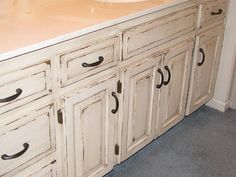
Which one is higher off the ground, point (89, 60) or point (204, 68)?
point (89, 60)

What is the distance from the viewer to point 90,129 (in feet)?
5.08

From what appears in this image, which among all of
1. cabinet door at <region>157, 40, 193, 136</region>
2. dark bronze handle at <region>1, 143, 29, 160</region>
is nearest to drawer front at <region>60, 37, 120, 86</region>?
dark bronze handle at <region>1, 143, 29, 160</region>

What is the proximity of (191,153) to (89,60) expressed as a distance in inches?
38.6

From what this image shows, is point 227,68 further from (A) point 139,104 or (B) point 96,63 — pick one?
(B) point 96,63

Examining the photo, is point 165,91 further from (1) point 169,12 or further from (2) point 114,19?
(2) point 114,19

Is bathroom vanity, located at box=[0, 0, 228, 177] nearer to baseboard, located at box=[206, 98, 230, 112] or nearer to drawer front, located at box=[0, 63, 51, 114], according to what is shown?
drawer front, located at box=[0, 63, 51, 114]

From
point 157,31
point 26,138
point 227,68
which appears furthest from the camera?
point 227,68

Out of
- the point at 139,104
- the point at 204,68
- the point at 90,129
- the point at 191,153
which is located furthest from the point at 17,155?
the point at 204,68

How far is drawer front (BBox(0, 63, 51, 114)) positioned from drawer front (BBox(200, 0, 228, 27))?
1.06m

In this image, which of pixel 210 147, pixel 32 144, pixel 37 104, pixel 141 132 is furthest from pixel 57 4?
pixel 210 147

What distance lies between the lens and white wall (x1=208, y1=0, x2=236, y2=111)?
7.29 feet

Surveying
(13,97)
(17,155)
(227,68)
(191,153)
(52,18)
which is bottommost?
(191,153)

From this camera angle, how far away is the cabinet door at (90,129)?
144 cm

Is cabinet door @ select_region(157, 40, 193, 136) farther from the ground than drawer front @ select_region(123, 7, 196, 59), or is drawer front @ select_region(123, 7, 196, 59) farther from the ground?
drawer front @ select_region(123, 7, 196, 59)
